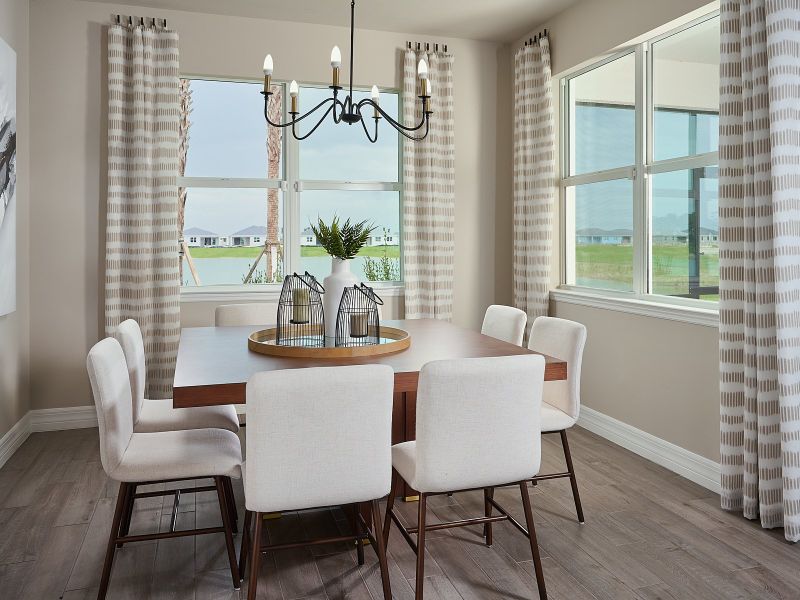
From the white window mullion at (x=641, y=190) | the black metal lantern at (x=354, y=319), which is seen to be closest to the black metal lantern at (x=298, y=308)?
the black metal lantern at (x=354, y=319)

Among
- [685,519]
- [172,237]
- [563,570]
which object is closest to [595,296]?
[685,519]

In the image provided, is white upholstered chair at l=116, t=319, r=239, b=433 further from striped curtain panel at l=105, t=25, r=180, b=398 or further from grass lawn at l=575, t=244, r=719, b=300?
grass lawn at l=575, t=244, r=719, b=300

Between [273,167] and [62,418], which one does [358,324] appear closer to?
[273,167]

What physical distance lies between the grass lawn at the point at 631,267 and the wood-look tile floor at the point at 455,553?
1120mm

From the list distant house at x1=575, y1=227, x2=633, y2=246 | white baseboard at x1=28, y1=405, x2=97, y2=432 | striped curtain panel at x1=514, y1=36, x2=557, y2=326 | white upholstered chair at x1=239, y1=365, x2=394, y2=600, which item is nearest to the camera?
white upholstered chair at x1=239, y1=365, x2=394, y2=600

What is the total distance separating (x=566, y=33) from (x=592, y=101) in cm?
50

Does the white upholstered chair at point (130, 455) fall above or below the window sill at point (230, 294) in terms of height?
below

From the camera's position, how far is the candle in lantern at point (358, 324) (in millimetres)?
2918

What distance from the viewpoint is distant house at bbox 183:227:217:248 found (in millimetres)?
4660

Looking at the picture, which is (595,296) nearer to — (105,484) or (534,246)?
(534,246)

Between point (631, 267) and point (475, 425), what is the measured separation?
8.00 feet

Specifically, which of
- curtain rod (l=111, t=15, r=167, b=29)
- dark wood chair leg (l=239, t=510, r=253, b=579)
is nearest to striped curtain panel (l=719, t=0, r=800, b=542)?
dark wood chair leg (l=239, t=510, r=253, b=579)

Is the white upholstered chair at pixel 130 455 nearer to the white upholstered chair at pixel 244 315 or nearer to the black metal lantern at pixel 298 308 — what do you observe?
the black metal lantern at pixel 298 308

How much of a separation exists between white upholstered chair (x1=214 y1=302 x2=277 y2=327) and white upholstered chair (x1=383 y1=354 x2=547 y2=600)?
191 centimetres
